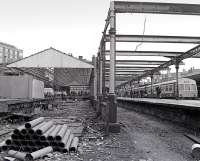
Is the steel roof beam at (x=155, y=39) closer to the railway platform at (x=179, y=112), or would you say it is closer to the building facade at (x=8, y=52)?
the railway platform at (x=179, y=112)

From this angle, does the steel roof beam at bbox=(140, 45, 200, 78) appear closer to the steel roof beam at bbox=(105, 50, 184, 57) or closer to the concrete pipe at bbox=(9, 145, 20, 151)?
the steel roof beam at bbox=(105, 50, 184, 57)

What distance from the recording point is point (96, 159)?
642 centimetres

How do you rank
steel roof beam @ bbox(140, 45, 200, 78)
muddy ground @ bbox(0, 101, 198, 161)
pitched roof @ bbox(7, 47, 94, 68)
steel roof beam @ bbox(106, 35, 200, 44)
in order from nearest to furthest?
muddy ground @ bbox(0, 101, 198, 161) → steel roof beam @ bbox(106, 35, 200, 44) → steel roof beam @ bbox(140, 45, 200, 78) → pitched roof @ bbox(7, 47, 94, 68)

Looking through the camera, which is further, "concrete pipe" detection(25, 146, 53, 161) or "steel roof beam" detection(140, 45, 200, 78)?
"steel roof beam" detection(140, 45, 200, 78)

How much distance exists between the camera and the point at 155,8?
1119cm

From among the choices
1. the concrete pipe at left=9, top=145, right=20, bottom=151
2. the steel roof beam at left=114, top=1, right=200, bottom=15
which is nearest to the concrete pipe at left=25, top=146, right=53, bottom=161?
the concrete pipe at left=9, top=145, right=20, bottom=151

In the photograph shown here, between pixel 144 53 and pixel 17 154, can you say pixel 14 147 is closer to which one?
pixel 17 154

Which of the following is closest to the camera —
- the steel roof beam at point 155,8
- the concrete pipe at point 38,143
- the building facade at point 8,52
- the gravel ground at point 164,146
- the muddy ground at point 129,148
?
the muddy ground at point 129,148

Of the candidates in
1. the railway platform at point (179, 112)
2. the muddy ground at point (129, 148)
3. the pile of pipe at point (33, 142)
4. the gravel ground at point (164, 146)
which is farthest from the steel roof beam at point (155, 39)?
the pile of pipe at point (33, 142)

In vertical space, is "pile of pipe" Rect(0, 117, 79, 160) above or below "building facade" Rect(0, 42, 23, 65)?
below

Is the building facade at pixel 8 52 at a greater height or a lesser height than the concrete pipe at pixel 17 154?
greater

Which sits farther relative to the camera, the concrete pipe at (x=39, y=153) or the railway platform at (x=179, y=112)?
the railway platform at (x=179, y=112)

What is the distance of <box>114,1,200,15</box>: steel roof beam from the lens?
433 inches

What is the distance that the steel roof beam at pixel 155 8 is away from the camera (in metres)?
11.0
